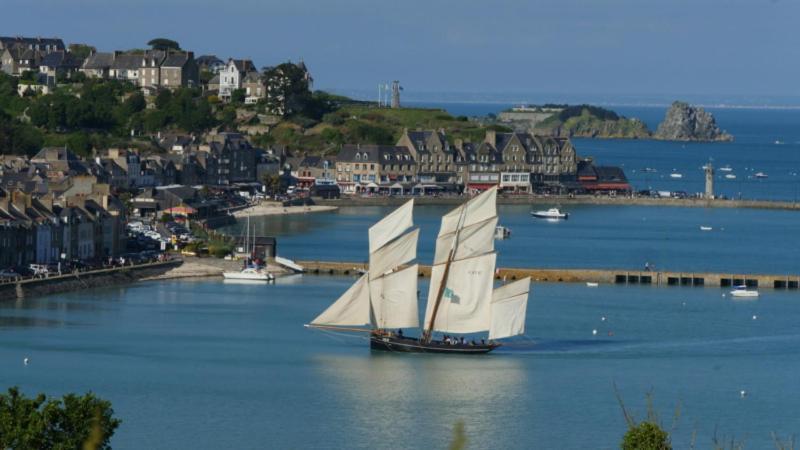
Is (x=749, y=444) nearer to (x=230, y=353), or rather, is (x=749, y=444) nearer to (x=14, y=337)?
(x=230, y=353)

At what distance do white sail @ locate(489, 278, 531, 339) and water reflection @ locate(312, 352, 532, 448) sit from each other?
1203mm

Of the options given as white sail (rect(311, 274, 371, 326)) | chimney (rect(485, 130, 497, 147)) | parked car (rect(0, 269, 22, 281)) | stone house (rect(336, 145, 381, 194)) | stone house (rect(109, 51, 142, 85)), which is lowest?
white sail (rect(311, 274, 371, 326))

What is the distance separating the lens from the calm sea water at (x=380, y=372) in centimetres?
3369

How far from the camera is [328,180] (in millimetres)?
97688

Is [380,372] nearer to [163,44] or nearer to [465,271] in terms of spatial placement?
[465,271]

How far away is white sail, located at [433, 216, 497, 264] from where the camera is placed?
44906 mm

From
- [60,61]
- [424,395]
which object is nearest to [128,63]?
[60,61]

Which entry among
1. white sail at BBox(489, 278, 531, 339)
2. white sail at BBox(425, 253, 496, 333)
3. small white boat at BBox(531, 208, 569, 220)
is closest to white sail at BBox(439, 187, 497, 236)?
white sail at BBox(425, 253, 496, 333)

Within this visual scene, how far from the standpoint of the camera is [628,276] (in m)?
58.5

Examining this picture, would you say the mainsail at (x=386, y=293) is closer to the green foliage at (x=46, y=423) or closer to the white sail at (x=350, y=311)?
the white sail at (x=350, y=311)

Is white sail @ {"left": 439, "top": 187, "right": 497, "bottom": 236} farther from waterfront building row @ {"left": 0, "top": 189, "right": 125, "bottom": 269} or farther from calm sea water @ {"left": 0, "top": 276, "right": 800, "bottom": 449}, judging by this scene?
waterfront building row @ {"left": 0, "top": 189, "right": 125, "bottom": 269}

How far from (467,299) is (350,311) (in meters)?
2.86

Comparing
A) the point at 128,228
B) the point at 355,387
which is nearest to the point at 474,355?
the point at 355,387

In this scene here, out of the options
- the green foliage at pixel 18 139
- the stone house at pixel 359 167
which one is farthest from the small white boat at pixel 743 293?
the stone house at pixel 359 167
